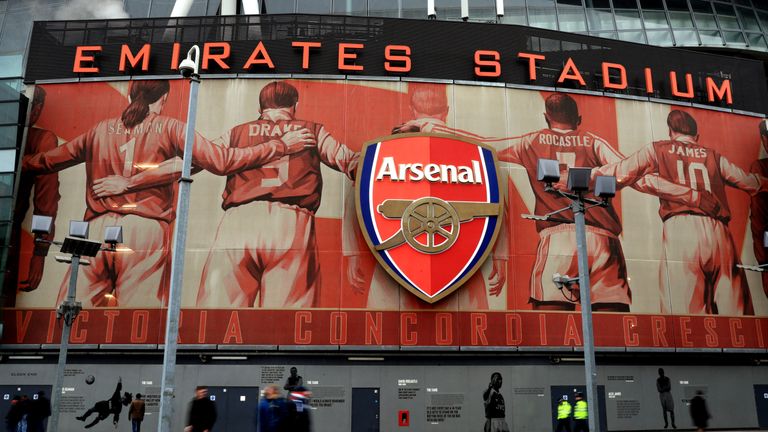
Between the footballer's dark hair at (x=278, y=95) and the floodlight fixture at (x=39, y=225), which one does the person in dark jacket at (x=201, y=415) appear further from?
the footballer's dark hair at (x=278, y=95)

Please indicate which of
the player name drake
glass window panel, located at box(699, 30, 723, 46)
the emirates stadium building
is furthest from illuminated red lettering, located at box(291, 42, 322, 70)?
glass window panel, located at box(699, 30, 723, 46)

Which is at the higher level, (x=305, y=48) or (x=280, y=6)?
(x=280, y=6)

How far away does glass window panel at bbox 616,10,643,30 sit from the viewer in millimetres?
37594

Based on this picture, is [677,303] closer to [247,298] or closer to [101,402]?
[247,298]

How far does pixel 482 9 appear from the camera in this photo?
3638 centimetres

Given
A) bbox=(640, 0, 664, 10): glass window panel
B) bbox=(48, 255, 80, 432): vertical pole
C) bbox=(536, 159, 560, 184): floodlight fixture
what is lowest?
bbox=(48, 255, 80, 432): vertical pole

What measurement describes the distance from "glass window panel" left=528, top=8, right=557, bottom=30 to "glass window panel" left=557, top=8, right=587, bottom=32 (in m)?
0.47

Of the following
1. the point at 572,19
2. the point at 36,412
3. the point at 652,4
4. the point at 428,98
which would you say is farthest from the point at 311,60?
the point at 652,4

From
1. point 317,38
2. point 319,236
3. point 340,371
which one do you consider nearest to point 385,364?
point 340,371

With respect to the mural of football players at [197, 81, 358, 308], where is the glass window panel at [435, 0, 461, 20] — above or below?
above

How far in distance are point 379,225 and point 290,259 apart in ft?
12.8

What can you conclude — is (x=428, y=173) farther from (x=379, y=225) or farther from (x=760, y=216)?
(x=760, y=216)

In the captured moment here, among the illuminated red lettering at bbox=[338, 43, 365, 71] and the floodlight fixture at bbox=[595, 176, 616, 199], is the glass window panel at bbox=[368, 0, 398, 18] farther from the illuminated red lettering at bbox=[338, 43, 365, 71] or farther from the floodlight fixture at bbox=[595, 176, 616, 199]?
the floodlight fixture at bbox=[595, 176, 616, 199]

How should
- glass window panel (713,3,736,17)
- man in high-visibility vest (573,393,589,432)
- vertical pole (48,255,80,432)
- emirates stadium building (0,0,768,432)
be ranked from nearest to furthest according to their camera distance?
1. vertical pole (48,255,80,432)
2. man in high-visibility vest (573,393,589,432)
3. emirates stadium building (0,0,768,432)
4. glass window panel (713,3,736,17)
